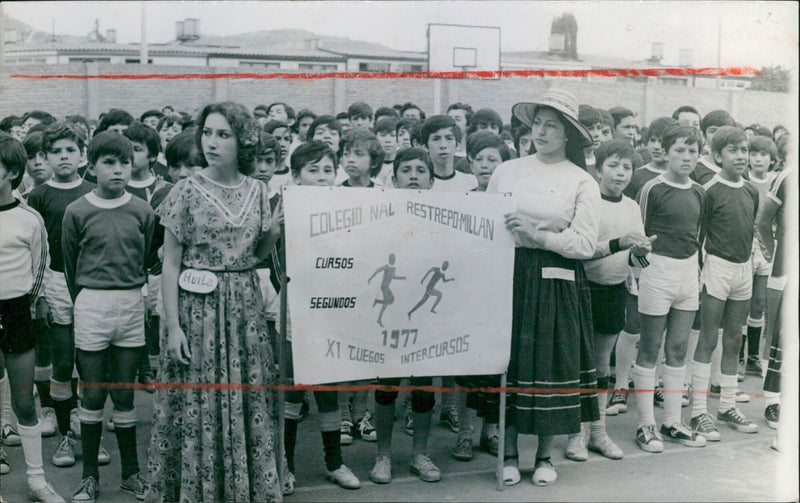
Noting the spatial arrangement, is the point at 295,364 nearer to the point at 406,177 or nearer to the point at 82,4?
the point at 406,177

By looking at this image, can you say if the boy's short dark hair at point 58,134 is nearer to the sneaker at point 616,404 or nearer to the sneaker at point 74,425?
the sneaker at point 74,425

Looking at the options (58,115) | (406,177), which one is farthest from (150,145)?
(406,177)

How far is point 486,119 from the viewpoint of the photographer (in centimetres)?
693

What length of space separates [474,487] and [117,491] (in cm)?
198

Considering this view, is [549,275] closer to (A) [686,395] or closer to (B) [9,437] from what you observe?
(A) [686,395]

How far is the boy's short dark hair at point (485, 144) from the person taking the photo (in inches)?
242

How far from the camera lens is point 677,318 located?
6012 mm

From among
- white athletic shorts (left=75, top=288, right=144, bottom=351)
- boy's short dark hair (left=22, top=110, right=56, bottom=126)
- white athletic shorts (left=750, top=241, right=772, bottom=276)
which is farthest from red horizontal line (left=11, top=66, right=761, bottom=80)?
white athletic shorts (left=75, top=288, right=144, bottom=351)

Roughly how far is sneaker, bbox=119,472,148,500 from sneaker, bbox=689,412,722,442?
11.6ft

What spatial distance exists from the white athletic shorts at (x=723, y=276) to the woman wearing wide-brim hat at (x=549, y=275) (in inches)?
54.4

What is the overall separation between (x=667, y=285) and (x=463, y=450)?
1.70 metres

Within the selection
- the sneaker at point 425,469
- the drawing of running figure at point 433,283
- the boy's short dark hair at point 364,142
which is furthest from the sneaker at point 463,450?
the boy's short dark hair at point 364,142

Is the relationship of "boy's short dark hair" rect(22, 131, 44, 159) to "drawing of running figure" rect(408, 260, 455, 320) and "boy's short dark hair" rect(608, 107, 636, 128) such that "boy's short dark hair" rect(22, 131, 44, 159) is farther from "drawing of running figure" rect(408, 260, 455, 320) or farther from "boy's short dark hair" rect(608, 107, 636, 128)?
"boy's short dark hair" rect(608, 107, 636, 128)

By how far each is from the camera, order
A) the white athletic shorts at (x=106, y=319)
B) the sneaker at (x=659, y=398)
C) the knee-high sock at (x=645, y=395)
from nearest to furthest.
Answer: the white athletic shorts at (x=106, y=319), the knee-high sock at (x=645, y=395), the sneaker at (x=659, y=398)
